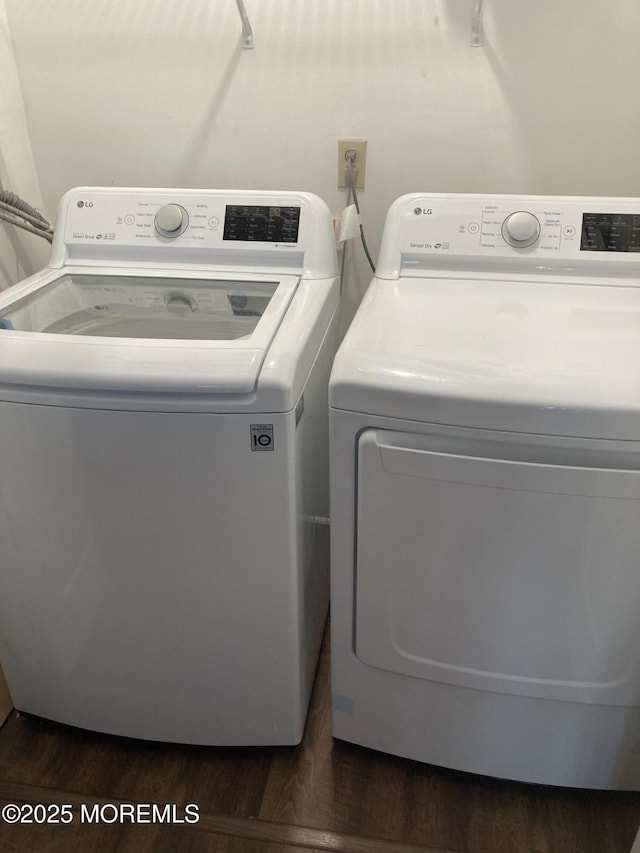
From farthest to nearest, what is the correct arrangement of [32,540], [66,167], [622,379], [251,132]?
[66,167] < [251,132] < [32,540] < [622,379]

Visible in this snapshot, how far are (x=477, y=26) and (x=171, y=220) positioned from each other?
79 cm

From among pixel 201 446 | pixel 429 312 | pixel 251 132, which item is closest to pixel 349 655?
pixel 201 446

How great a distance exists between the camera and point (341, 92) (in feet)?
4.85

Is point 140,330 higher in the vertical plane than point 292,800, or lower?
higher

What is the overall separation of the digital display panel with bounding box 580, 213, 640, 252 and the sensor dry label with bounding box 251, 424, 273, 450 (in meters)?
0.78

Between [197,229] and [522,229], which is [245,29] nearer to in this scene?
[197,229]

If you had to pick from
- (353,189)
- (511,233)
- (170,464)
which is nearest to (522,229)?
(511,233)

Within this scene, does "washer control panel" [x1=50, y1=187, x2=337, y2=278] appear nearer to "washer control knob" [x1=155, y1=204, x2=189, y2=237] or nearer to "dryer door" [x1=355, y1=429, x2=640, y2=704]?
"washer control knob" [x1=155, y1=204, x2=189, y2=237]

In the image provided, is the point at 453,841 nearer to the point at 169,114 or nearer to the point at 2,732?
the point at 2,732

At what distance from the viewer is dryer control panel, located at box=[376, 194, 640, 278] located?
1.27 metres

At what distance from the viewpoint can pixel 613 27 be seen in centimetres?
134

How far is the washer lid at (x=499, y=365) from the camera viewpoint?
33.6 inches

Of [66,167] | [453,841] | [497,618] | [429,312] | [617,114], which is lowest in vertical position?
[453,841]

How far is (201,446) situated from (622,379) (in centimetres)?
62
